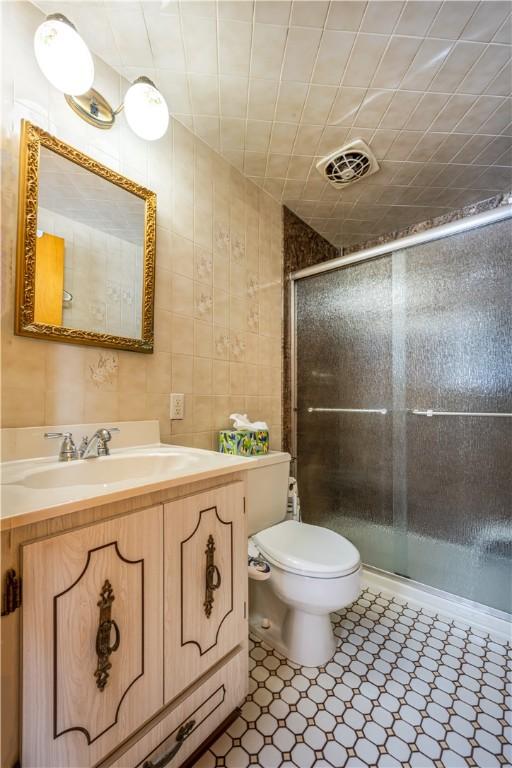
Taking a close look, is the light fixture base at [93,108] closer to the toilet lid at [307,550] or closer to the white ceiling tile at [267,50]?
the white ceiling tile at [267,50]

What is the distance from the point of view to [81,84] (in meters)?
0.94

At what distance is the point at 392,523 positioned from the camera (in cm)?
171

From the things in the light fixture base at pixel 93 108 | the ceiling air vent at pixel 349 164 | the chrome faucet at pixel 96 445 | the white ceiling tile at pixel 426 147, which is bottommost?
the chrome faucet at pixel 96 445

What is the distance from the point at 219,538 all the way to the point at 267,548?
0.42m

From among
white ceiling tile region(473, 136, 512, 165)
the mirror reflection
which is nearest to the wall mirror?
the mirror reflection

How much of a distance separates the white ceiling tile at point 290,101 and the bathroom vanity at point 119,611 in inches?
56.6

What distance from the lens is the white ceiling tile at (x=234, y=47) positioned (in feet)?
3.40

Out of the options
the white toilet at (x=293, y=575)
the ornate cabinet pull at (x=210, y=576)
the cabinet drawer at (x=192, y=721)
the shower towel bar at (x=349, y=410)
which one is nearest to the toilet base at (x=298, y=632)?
the white toilet at (x=293, y=575)

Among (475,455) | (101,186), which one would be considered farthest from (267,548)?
(101,186)

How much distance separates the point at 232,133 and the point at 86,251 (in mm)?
930

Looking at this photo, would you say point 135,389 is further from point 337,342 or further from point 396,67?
point 396,67

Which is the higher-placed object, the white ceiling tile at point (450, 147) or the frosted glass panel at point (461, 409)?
the white ceiling tile at point (450, 147)

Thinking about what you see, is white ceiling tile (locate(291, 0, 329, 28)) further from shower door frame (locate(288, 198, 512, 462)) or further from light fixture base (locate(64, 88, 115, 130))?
shower door frame (locate(288, 198, 512, 462))

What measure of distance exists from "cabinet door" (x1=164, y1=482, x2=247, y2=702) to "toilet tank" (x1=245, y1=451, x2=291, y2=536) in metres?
0.40
